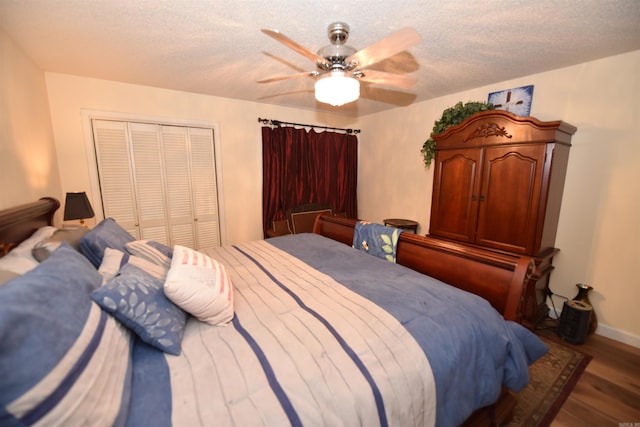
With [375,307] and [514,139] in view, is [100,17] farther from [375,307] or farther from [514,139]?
[514,139]

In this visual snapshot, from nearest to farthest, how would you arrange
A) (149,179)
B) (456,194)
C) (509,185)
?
(509,185), (456,194), (149,179)

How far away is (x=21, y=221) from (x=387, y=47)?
226cm

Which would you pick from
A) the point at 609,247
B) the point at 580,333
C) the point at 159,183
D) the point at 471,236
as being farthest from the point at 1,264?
the point at 609,247

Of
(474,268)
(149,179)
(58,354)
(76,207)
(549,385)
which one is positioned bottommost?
(549,385)

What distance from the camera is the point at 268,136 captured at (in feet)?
11.8

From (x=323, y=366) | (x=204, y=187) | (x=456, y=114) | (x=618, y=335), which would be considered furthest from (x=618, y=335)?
(x=204, y=187)

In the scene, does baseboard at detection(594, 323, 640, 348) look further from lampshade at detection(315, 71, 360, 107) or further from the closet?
the closet

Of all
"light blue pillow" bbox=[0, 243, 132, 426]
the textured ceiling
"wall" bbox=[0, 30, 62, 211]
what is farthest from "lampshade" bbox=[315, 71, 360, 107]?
"wall" bbox=[0, 30, 62, 211]

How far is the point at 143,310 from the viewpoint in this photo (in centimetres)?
98

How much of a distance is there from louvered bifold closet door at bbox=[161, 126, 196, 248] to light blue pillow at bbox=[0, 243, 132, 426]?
2434 mm

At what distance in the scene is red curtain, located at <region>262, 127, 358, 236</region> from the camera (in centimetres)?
370

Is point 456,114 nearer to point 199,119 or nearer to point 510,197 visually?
point 510,197

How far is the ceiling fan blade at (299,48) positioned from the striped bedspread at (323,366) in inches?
52.0

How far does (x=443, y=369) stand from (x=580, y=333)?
209 cm
